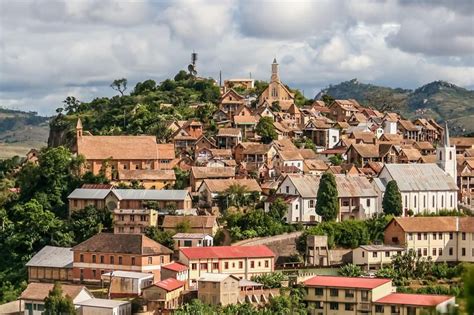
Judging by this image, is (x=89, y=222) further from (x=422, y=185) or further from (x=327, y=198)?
(x=422, y=185)

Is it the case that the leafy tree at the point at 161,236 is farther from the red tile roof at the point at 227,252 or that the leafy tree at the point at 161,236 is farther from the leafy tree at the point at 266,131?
the leafy tree at the point at 266,131

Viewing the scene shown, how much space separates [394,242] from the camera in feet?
172

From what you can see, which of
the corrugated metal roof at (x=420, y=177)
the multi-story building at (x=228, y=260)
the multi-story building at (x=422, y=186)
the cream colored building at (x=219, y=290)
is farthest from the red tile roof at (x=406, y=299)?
the corrugated metal roof at (x=420, y=177)

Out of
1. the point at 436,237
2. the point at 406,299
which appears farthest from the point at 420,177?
the point at 406,299

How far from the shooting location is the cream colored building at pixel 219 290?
145 ft

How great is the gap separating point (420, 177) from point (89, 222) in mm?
21242

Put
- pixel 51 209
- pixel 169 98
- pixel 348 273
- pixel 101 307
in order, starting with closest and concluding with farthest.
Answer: pixel 101 307 → pixel 348 273 → pixel 51 209 → pixel 169 98

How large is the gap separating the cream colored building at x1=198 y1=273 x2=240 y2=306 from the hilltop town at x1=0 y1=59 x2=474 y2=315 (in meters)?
0.07

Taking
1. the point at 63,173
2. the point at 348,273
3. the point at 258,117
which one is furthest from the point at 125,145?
the point at 348,273

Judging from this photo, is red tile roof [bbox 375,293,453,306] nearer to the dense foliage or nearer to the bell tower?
the dense foliage

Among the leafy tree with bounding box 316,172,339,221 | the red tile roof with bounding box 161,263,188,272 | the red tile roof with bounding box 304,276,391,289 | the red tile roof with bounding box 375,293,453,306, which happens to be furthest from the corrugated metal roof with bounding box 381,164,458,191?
the red tile roof with bounding box 161,263,188,272

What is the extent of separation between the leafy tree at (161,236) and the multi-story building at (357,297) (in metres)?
8.08

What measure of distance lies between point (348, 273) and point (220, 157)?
16.4 metres

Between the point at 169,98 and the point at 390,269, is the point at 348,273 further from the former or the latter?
the point at 169,98
